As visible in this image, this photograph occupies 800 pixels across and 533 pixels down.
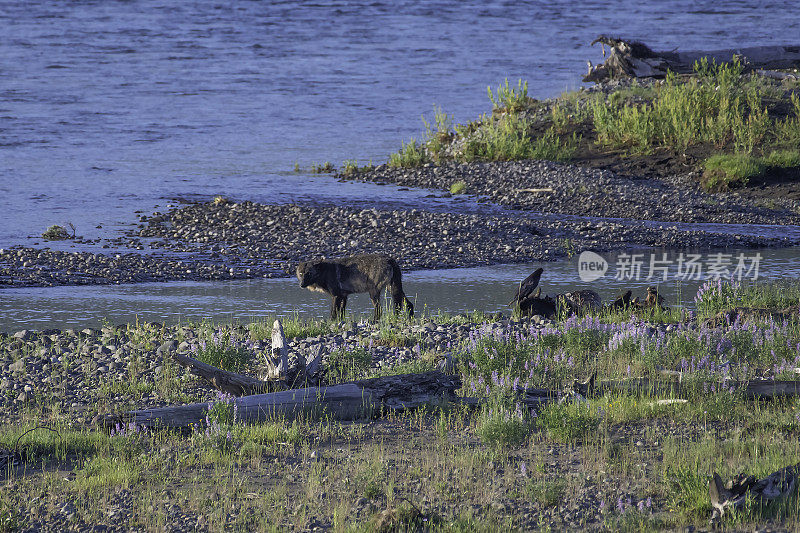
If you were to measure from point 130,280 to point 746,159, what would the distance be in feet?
46.4

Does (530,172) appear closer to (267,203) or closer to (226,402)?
(267,203)

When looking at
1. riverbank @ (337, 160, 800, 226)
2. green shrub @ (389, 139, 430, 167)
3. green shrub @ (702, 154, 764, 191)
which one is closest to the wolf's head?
riverbank @ (337, 160, 800, 226)

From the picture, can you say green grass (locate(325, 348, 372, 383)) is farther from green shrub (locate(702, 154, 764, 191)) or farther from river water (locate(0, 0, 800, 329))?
green shrub (locate(702, 154, 764, 191))

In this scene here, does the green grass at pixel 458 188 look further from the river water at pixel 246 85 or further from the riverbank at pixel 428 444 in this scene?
the riverbank at pixel 428 444

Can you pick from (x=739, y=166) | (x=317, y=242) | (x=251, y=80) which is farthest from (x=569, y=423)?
(x=251, y=80)

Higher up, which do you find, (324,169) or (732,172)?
(324,169)

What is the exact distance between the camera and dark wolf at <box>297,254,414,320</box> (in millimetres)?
12164

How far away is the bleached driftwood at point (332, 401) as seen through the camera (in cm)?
755

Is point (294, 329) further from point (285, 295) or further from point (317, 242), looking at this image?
point (317, 242)

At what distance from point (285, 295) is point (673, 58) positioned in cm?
1908

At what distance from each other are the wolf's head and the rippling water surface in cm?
886

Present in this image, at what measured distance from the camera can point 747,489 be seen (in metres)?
5.68

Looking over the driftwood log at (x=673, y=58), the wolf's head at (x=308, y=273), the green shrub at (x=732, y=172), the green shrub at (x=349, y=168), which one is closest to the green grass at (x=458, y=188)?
the green shrub at (x=349, y=168)

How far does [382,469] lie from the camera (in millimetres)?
6648
